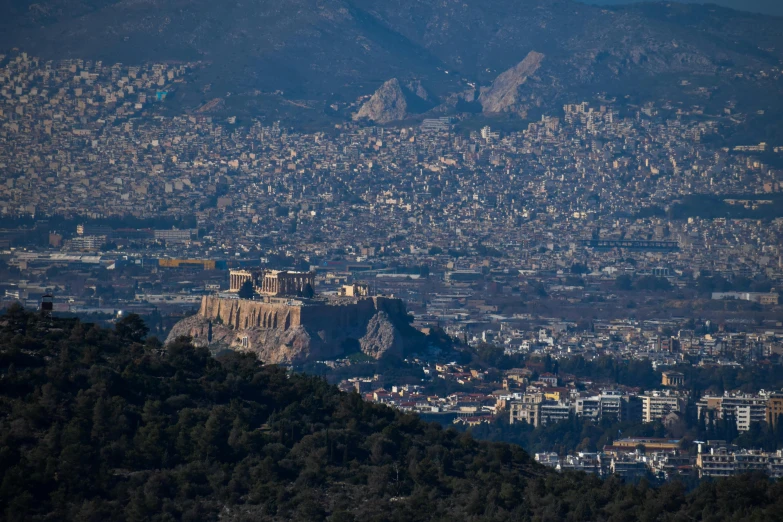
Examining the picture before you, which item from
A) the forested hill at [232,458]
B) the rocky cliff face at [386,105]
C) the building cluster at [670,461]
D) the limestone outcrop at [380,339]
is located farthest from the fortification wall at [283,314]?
the rocky cliff face at [386,105]

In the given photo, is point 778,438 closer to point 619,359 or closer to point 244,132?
point 619,359

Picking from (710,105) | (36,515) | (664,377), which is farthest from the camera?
(710,105)

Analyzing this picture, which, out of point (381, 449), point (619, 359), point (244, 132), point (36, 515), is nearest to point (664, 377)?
point (619, 359)

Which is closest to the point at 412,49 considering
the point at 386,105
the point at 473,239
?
the point at 386,105

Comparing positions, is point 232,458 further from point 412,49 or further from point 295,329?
point 412,49

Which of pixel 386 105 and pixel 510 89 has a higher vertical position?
pixel 510 89

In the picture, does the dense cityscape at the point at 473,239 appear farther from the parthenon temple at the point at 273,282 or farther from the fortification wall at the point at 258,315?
the parthenon temple at the point at 273,282
